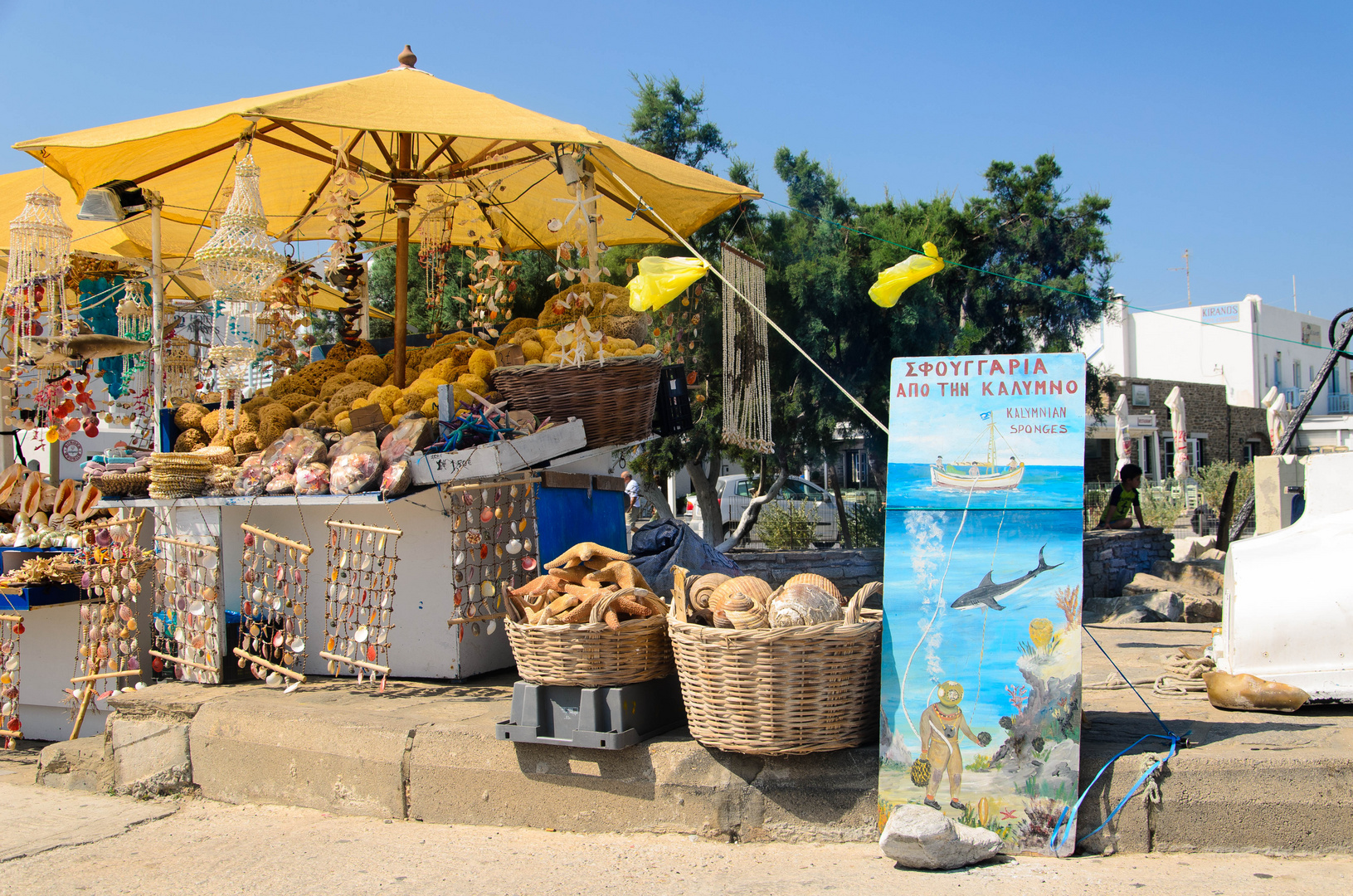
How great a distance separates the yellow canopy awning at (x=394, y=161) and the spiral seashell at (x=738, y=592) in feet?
7.27

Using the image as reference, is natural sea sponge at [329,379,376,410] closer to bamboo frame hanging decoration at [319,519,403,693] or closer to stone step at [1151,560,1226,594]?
bamboo frame hanging decoration at [319,519,403,693]

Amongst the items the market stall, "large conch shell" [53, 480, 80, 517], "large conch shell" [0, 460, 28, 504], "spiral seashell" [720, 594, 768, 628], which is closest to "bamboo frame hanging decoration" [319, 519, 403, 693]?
the market stall

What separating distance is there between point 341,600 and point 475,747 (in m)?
1.18

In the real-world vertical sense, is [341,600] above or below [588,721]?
above

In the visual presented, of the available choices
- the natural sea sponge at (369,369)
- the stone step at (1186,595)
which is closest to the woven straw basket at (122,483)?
the natural sea sponge at (369,369)

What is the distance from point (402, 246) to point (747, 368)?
2.25m

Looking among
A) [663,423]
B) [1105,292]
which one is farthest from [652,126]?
[663,423]

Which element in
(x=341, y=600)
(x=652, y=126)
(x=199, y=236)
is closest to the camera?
(x=341, y=600)

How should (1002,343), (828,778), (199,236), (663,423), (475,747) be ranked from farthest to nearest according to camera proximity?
1. (1002,343)
2. (199,236)
3. (663,423)
4. (475,747)
5. (828,778)

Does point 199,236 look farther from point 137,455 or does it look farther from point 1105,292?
point 1105,292

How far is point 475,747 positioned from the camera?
3787 mm

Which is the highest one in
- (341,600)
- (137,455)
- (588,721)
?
(137,455)

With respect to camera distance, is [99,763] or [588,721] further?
[99,763]

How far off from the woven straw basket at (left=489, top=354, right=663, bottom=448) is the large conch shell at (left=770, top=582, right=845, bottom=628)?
190cm
